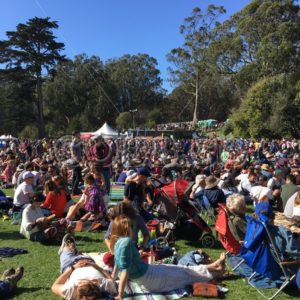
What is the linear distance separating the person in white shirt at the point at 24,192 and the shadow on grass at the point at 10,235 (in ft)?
2.19

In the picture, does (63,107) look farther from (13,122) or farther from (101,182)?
(101,182)

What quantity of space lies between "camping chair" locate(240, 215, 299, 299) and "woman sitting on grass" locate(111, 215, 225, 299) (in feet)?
1.38

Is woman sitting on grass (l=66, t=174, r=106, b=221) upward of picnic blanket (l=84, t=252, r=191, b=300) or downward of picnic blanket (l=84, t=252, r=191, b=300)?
upward

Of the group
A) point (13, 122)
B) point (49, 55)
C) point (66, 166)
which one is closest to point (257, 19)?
point (49, 55)

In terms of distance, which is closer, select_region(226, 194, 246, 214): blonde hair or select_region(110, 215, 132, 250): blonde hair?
select_region(110, 215, 132, 250): blonde hair

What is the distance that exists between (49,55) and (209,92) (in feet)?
93.5

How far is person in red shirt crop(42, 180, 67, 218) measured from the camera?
23.9 feet

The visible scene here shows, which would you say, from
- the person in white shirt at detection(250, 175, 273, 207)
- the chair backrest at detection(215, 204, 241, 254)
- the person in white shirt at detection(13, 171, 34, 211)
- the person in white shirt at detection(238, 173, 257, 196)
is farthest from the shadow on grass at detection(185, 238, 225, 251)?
the person in white shirt at detection(238, 173, 257, 196)

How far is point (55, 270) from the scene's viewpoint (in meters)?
5.20

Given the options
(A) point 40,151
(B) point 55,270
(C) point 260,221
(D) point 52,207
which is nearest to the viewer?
(C) point 260,221

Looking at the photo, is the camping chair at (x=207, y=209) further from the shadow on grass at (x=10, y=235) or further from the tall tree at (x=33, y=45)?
the tall tree at (x=33, y=45)

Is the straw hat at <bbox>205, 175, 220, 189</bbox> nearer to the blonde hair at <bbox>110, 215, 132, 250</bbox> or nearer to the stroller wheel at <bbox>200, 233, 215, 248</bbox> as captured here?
the stroller wheel at <bbox>200, 233, 215, 248</bbox>

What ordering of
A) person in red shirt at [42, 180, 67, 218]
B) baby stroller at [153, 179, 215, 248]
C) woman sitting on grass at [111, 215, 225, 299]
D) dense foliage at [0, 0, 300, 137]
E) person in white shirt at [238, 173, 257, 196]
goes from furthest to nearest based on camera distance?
dense foliage at [0, 0, 300, 137]
person in white shirt at [238, 173, 257, 196]
person in red shirt at [42, 180, 67, 218]
baby stroller at [153, 179, 215, 248]
woman sitting on grass at [111, 215, 225, 299]

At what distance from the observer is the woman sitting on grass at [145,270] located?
391 cm
